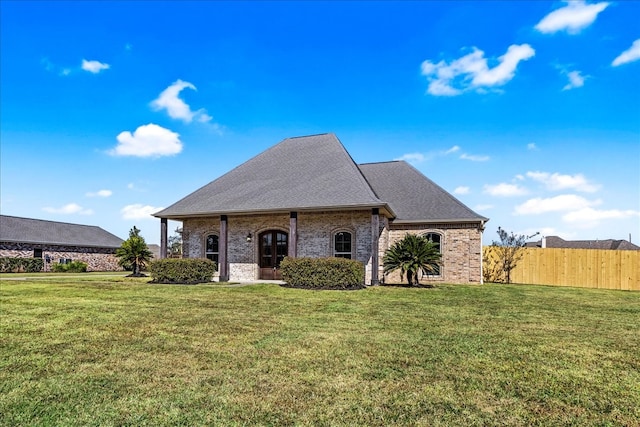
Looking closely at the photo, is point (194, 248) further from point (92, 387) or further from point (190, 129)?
point (92, 387)

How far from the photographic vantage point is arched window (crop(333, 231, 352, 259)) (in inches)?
653

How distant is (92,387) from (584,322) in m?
8.42

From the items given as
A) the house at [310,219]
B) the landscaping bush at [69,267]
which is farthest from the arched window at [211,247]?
the landscaping bush at [69,267]

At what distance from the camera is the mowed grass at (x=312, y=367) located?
3066 millimetres

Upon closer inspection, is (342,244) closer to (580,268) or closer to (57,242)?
(580,268)

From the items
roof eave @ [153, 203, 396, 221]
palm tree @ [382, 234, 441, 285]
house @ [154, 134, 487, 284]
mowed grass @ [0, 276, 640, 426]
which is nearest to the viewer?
mowed grass @ [0, 276, 640, 426]

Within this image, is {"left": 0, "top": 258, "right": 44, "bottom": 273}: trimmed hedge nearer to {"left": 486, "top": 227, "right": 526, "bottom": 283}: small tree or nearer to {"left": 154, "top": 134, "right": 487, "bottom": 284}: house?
{"left": 154, "top": 134, "right": 487, "bottom": 284}: house

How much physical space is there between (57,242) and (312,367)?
34.8 m

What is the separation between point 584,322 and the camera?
7531 mm

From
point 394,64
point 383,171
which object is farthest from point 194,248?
point 394,64

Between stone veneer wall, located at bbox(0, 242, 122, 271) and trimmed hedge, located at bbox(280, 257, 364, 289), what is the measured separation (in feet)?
80.2

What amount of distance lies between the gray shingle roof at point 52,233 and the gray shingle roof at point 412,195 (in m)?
26.7

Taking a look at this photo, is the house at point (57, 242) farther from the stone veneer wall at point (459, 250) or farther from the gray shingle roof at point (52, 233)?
the stone veneer wall at point (459, 250)

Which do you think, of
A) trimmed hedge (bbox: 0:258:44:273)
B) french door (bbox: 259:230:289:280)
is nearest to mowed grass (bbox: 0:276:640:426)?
french door (bbox: 259:230:289:280)
